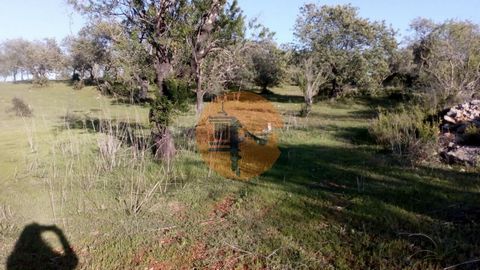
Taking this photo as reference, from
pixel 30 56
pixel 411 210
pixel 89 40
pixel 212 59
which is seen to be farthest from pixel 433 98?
pixel 30 56

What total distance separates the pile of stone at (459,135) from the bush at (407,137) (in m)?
0.38

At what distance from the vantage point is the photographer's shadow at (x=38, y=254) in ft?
11.6

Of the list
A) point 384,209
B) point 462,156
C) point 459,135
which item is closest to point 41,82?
point 459,135

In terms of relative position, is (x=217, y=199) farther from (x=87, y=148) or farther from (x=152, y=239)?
(x=87, y=148)

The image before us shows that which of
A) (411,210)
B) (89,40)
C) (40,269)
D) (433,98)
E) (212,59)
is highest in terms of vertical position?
(89,40)

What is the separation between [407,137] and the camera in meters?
7.52

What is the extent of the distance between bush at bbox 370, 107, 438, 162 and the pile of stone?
0.38m

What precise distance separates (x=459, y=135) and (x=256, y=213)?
617 cm

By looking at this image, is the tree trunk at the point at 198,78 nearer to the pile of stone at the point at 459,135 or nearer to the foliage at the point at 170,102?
the foliage at the point at 170,102

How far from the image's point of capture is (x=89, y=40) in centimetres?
3019

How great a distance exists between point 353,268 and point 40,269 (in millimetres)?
3028

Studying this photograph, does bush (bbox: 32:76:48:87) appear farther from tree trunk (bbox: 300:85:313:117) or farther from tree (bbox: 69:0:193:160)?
tree (bbox: 69:0:193:160)

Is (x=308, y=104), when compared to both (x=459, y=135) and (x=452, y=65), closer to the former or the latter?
(x=452, y=65)

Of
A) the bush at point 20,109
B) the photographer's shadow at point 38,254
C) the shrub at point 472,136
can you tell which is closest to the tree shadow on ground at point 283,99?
the bush at point 20,109
